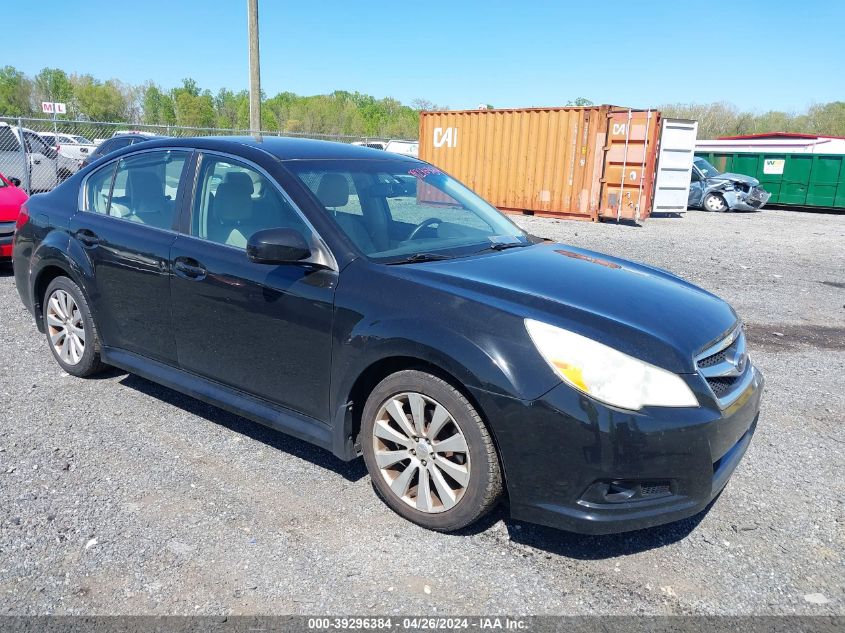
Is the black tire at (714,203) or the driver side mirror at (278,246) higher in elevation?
the driver side mirror at (278,246)

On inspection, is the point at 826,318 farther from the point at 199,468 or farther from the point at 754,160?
the point at 754,160

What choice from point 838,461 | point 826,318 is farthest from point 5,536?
point 826,318

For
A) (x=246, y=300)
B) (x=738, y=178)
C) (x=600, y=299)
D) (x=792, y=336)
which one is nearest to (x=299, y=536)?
(x=246, y=300)

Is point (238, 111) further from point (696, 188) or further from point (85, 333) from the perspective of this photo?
point (85, 333)

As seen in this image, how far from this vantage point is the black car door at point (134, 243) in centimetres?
399

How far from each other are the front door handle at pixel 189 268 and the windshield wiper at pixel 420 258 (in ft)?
3.68

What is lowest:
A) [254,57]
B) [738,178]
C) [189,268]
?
[189,268]

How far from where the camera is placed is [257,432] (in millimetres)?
4152

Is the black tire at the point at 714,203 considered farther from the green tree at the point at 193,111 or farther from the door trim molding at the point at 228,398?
the green tree at the point at 193,111

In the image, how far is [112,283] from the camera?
167 inches

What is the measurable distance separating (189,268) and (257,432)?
3.55 ft

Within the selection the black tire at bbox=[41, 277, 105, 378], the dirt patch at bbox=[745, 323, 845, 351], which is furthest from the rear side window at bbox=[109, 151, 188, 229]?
the dirt patch at bbox=[745, 323, 845, 351]

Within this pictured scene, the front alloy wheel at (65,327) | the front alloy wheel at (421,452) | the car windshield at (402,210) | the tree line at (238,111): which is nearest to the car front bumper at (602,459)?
the front alloy wheel at (421,452)

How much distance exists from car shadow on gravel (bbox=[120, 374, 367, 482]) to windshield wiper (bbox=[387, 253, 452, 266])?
1.17 meters
